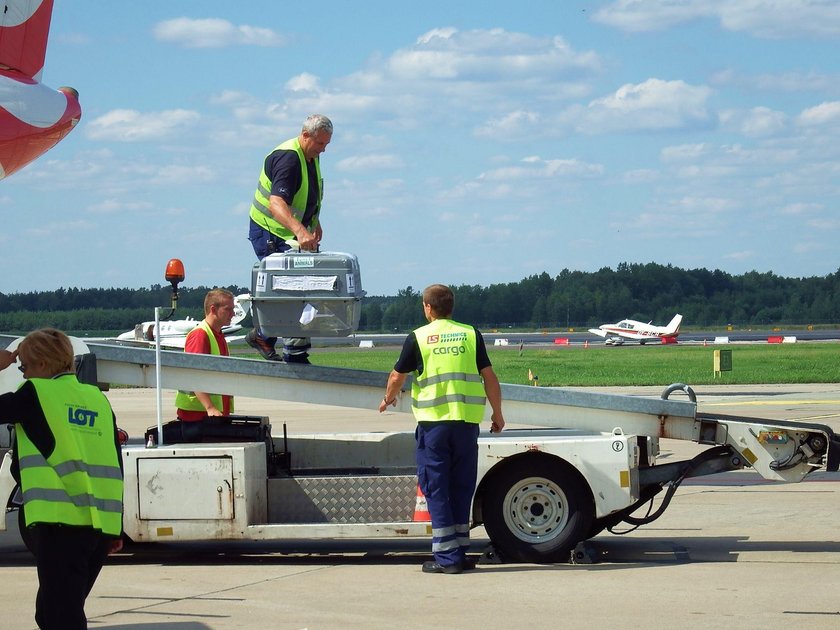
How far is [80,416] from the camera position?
5.06 meters

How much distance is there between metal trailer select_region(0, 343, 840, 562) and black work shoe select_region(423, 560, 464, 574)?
25 centimetres

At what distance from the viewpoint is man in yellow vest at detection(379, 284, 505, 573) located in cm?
829

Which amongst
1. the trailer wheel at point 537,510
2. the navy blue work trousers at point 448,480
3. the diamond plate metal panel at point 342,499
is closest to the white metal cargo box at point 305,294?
the navy blue work trousers at point 448,480

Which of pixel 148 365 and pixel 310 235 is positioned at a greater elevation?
pixel 310 235

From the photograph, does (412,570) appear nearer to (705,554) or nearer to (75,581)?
(705,554)

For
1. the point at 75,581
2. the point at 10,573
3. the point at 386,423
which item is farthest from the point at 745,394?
the point at 75,581

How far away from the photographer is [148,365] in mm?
8898

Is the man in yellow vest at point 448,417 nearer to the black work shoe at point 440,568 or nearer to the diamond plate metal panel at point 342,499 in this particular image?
the black work shoe at point 440,568

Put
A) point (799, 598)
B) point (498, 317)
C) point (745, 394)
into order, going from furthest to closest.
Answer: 1. point (498, 317)
2. point (745, 394)
3. point (799, 598)

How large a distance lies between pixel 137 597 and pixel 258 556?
1906mm

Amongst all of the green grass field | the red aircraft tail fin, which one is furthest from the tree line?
the red aircraft tail fin

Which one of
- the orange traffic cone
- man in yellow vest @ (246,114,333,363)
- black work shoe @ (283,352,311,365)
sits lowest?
the orange traffic cone

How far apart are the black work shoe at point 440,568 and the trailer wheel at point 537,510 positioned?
50 cm

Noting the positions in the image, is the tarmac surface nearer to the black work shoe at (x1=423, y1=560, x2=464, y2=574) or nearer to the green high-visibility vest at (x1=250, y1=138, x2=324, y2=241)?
the black work shoe at (x1=423, y1=560, x2=464, y2=574)
